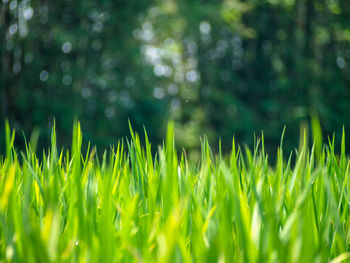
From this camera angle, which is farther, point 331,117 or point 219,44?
point 219,44

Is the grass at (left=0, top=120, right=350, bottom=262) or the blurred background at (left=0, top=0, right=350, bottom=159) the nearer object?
the grass at (left=0, top=120, right=350, bottom=262)

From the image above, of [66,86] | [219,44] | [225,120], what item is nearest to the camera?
[66,86]

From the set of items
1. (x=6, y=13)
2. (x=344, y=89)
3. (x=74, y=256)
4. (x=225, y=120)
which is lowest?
(x=225, y=120)

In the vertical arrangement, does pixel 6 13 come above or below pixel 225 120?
above

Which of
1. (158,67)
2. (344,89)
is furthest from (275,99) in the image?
(158,67)

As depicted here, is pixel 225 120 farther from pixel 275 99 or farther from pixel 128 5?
pixel 128 5

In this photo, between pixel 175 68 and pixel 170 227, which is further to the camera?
pixel 175 68

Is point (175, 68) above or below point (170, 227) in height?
below

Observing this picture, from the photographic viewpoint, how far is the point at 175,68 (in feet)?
53.8

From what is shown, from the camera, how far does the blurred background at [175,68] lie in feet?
35.2

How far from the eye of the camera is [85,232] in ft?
1.99

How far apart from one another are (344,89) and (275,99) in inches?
104

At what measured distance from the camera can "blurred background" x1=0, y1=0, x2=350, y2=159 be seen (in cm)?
1073

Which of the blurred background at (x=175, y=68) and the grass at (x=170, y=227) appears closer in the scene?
the grass at (x=170, y=227)
